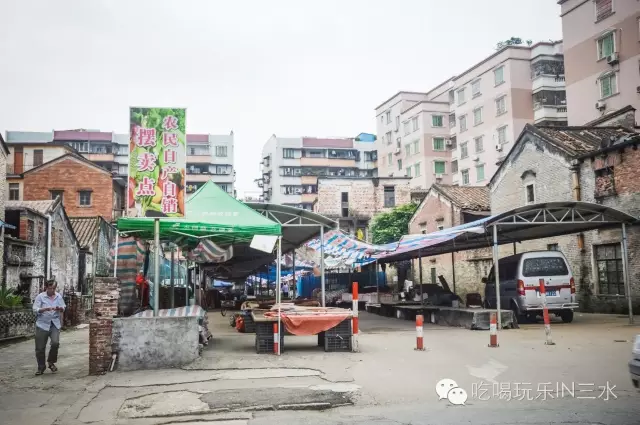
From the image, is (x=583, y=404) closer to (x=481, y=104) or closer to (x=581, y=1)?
(x=581, y=1)

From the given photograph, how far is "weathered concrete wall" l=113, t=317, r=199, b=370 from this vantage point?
31.6ft

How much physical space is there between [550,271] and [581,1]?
25096 millimetres

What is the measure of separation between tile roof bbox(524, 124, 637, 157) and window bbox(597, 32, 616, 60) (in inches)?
391

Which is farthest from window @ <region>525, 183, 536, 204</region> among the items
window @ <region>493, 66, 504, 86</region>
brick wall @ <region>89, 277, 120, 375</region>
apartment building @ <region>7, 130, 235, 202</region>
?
apartment building @ <region>7, 130, 235, 202</region>

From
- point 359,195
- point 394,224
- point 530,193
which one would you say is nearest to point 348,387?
point 530,193

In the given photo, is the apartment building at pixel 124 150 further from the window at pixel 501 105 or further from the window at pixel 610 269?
the window at pixel 610 269

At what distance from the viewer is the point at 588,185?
20516 mm

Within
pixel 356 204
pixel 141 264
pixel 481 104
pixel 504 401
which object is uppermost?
pixel 481 104

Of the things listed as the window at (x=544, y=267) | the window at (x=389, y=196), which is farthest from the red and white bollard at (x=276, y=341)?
the window at (x=389, y=196)

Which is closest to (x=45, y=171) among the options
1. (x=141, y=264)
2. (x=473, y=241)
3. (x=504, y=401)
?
(x=141, y=264)

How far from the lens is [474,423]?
5.77 metres

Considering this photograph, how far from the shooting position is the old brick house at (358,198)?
48.6m

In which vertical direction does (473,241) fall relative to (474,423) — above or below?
above

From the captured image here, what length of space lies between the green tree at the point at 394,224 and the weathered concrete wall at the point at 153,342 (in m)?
34.3
